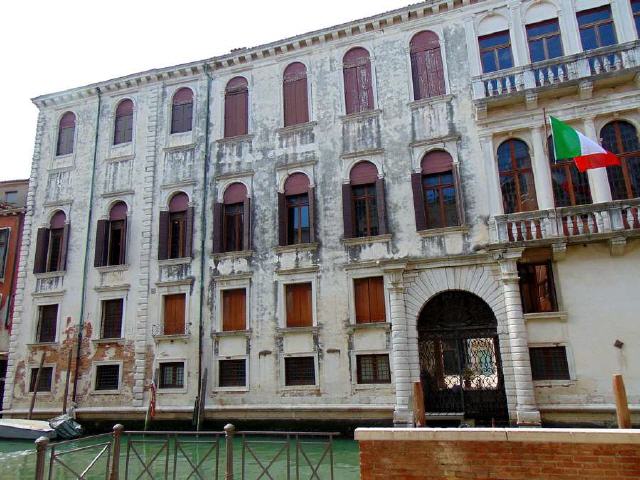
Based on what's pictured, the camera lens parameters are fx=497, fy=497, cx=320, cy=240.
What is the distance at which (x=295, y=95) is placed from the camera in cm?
1773

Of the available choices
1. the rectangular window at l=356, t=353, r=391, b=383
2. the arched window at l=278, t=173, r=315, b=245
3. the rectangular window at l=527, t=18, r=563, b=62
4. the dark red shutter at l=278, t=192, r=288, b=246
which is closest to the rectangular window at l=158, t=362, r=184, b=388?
the dark red shutter at l=278, t=192, r=288, b=246

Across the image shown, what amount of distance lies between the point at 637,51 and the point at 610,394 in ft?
30.2

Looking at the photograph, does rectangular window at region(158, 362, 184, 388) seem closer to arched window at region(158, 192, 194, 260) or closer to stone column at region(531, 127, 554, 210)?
arched window at region(158, 192, 194, 260)

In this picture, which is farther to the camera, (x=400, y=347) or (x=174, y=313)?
(x=174, y=313)

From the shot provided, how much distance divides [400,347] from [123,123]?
13936mm

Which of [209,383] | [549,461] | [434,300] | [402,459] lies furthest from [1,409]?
[549,461]

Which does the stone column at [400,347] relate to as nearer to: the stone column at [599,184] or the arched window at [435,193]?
the arched window at [435,193]

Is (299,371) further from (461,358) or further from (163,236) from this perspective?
(163,236)

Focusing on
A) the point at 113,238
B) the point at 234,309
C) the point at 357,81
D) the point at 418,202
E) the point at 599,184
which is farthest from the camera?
the point at 113,238

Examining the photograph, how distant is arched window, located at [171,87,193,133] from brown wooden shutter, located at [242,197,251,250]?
4107 mm

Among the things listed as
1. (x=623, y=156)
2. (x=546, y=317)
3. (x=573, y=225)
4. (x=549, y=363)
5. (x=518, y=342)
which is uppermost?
(x=623, y=156)

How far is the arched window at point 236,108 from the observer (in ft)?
59.7

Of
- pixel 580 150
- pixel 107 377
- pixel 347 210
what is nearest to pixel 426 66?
pixel 347 210

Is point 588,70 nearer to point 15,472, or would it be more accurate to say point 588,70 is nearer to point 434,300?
point 434,300
